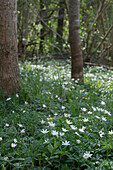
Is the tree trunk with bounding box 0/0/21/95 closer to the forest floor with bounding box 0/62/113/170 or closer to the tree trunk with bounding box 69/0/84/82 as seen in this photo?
the forest floor with bounding box 0/62/113/170

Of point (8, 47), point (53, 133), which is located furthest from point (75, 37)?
point (53, 133)

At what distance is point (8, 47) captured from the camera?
137 inches

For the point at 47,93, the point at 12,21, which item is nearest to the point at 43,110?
the point at 47,93

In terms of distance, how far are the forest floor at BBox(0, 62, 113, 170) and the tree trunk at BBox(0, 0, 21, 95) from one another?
277 mm

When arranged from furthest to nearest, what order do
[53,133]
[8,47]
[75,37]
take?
[75,37], [8,47], [53,133]

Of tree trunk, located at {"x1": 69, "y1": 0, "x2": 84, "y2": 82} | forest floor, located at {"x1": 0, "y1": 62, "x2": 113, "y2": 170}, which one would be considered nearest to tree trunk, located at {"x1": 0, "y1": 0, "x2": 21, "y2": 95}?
forest floor, located at {"x1": 0, "y1": 62, "x2": 113, "y2": 170}

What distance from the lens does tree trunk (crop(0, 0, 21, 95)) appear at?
3418mm

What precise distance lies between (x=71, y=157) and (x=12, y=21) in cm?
258

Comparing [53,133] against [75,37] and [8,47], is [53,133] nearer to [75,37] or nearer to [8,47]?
[8,47]

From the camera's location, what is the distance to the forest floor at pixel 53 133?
6.67 feet

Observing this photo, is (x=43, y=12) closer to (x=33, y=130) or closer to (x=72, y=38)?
(x=72, y=38)

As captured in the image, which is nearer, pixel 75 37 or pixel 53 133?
pixel 53 133

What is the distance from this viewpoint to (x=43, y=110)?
3.46m

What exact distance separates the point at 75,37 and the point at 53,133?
3.19m
